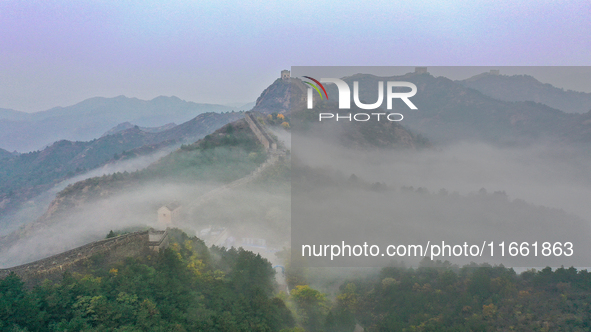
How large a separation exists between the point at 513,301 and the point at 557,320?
2.36 meters

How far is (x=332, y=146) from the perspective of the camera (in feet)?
205

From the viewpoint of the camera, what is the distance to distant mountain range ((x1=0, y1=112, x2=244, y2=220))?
2621 inches

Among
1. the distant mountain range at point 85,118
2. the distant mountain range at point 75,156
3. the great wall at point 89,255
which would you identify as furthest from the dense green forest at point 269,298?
the distant mountain range at point 85,118

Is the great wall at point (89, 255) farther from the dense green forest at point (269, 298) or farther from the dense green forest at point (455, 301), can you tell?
the dense green forest at point (455, 301)

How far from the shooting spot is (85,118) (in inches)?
6427

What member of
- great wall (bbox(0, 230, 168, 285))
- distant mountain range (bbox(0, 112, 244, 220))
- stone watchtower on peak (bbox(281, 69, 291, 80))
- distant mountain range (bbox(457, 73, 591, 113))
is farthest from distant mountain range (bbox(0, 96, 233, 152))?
great wall (bbox(0, 230, 168, 285))

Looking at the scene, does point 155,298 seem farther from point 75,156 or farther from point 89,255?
point 75,156

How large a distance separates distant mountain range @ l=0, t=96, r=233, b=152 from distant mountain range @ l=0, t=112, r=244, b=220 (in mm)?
46467

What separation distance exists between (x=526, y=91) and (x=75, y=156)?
138 m

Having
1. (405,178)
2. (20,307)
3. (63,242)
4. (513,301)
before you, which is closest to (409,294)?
(513,301)

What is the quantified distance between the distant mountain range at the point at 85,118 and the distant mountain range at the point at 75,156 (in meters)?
46.5

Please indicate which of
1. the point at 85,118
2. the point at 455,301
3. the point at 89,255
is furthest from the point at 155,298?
the point at 85,118

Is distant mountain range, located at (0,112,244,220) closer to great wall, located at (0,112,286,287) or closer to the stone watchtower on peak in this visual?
the stone watchtower on peak

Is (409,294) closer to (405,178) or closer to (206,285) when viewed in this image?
(206,285)
